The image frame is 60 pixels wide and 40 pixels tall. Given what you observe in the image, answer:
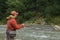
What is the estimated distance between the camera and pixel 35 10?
52.2m

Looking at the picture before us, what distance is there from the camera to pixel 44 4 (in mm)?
52250

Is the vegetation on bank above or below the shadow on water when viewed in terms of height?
above

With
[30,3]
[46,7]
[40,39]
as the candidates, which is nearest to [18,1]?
[30,3]

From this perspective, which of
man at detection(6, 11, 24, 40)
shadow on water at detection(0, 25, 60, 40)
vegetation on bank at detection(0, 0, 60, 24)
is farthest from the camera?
vegetation on bank at detection(0, 0, 60, 24)

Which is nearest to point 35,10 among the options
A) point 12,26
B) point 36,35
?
point 36,35

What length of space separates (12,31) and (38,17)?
36.9 m

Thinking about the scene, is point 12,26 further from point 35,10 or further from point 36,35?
point 35,10

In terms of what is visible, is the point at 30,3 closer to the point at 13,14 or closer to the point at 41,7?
the point at 41,7

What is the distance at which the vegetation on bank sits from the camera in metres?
47.4

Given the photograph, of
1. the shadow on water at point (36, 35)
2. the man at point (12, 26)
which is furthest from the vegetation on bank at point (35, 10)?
the man at point (12, 26)

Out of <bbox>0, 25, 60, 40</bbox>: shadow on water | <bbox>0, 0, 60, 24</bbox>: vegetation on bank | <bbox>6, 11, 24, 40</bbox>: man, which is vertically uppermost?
<bbox>0, 0, 60, 24</bbox>: vegetation on bank

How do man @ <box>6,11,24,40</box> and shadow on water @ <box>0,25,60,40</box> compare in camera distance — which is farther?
shadow on water @ <box>0,25,60,40</box>

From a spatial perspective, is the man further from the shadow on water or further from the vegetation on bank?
the vegetation on bank

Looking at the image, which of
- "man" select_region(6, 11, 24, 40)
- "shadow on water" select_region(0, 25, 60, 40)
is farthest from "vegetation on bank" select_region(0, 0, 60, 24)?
"man" select_region(6, 11, 24, 40)
